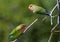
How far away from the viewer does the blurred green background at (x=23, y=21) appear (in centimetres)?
162

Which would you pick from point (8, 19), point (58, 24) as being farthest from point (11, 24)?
point (58, 24)

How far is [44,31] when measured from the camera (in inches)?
64.3

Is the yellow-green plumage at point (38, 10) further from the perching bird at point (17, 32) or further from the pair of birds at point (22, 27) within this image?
the perching bird at point (17, 32)

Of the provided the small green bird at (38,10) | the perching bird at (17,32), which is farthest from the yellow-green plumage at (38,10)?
the perching bird at (17,32)

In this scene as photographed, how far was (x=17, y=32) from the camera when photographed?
5.32ft

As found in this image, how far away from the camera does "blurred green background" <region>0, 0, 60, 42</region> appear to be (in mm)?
1624

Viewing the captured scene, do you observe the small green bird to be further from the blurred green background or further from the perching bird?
the perching bird

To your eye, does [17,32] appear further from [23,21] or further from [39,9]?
[39,9]

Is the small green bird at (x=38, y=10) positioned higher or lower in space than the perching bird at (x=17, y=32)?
higher

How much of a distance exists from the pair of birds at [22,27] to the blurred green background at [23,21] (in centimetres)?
3

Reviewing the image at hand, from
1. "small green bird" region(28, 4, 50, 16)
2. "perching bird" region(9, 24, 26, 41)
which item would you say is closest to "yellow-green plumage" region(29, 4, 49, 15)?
"small green bird" region(28, 4, 50, 16)

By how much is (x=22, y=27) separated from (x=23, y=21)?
5cm

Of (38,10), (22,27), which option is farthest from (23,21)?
(38,10)

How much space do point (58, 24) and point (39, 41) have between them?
0.20 metres
